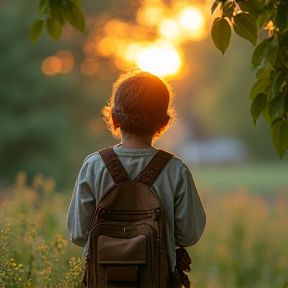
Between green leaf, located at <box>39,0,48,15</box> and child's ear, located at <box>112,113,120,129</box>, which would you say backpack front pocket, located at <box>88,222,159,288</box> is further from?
green leaf, located at <box>39,0,48,15</box>

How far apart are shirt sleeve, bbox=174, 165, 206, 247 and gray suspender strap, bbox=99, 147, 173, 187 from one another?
0.27ft

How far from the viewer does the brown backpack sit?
195cm

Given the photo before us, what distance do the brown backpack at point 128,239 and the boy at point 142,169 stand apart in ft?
0.16

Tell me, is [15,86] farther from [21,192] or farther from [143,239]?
[143,239]

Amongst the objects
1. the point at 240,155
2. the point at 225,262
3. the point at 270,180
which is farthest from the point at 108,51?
the point at 240,155

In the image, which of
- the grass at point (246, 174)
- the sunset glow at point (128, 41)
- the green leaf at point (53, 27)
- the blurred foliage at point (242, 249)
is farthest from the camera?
the grass at point (246, 174)

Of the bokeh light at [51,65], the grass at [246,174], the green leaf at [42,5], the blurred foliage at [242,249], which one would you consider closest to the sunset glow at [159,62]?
the green leaf at [42,5]

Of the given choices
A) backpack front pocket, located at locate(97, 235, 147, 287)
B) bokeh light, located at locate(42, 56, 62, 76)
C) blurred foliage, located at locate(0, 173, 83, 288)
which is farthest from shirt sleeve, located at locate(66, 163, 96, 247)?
bokeh light, located at locate(42, 56, 62, 76)

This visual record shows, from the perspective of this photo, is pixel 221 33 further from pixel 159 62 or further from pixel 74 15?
pixel 159 62

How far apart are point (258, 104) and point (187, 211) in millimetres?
472

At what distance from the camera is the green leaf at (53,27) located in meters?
2.41

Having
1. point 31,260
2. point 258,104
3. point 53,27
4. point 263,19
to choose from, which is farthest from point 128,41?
point 258,104

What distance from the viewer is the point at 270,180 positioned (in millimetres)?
27828

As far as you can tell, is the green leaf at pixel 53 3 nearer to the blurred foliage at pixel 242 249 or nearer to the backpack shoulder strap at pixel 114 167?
the backpack shoulder strap at pixel 114 167
